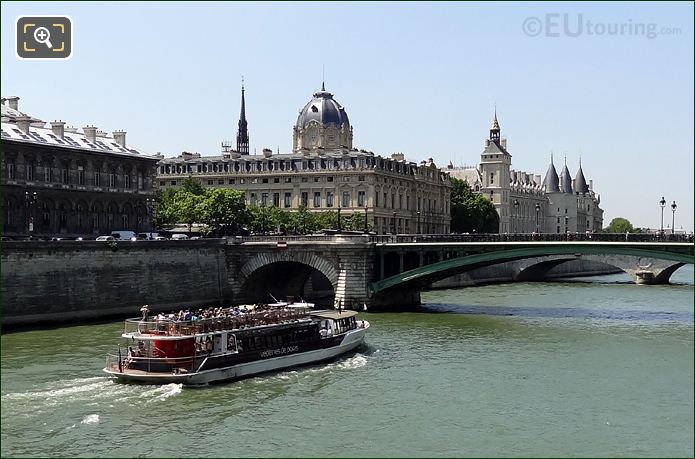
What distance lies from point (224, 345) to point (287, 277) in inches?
1282

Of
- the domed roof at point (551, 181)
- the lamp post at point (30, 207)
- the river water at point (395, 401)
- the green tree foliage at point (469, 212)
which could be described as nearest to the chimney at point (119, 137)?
the lamp post at point (30, 207)

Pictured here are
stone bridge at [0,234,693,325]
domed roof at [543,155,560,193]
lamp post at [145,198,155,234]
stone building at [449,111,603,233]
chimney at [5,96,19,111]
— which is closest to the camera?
stone bridge at [0,234,693,325]

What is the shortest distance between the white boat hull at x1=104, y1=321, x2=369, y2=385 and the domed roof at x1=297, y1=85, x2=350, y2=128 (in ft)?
281

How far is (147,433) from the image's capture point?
26.3 m

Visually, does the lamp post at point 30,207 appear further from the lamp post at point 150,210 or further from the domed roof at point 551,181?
the domed roof at point 551,181

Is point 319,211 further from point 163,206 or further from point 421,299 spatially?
point 421,299

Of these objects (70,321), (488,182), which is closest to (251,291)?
(70,321)

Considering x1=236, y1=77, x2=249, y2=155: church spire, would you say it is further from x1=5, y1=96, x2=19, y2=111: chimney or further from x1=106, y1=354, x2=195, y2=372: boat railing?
x1=106, y1=354, x2=195, y2=372: boat railing

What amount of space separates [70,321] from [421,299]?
28.4 meters

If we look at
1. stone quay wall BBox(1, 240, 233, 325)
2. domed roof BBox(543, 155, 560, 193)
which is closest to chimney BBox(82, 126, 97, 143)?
stone quay wall BBox(1, 240, 233, 325)

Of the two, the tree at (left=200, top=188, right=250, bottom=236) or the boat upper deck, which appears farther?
the tree at (left=200, top=188, right=250, bottom=236)

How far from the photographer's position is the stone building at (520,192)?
165750 millimetres

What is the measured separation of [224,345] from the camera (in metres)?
36.2

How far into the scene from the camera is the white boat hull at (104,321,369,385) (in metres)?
33.6
